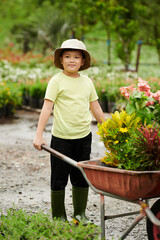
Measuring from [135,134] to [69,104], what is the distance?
81cm

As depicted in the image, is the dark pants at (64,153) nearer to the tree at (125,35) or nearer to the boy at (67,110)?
the boy at (67,110)

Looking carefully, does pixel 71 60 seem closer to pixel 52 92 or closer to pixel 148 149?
pixel 52 92

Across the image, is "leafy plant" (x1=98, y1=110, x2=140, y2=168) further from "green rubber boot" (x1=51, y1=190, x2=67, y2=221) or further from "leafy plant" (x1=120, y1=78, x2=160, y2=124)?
"green rubber boot" (x1=51, y1=190, x2=67, y2=221)

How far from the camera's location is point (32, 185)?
4.69 m

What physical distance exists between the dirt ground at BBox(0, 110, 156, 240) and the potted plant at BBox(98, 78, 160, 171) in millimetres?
785

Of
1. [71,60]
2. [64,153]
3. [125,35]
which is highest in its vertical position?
[125,35]

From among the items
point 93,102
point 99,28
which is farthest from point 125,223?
point 99,28

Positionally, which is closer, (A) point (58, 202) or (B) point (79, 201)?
(A) point (58, 202)

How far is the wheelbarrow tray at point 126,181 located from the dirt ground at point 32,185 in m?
0.62

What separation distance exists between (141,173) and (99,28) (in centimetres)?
2991

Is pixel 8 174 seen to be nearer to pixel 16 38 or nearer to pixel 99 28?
pixel 16 38

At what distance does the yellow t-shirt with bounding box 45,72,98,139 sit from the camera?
310 cm

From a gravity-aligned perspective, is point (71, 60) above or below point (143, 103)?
above

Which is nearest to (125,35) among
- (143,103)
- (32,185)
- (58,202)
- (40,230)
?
(32,185)
